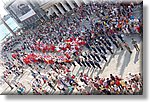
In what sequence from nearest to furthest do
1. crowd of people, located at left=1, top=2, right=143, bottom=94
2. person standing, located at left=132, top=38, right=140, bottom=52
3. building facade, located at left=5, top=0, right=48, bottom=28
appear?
person standing, located at left=132, top=38, right=140, bottom=52 → crowd of people, located at left=1, top=2, right=143, bottom=94 → building facade, located at left=5, top=0, right=48, bottom=28

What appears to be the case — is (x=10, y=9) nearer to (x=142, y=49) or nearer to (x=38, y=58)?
(x=38, y=58)

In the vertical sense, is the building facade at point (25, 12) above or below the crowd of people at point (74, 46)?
above

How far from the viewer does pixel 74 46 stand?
10.0 metres

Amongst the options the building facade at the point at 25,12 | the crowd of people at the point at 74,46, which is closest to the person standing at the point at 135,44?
the crowd of people at the point at 74,46

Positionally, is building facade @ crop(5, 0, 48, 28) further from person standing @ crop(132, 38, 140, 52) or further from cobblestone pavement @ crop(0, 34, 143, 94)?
person standing @ crop(132, 38, 140, 52)

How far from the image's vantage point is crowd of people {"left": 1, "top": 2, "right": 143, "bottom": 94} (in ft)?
31.3

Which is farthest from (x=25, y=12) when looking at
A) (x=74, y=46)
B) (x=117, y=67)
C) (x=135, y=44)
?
(x=135, y=44)

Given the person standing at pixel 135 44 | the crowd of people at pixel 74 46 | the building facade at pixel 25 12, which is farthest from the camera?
the building facade at pixel 25 12

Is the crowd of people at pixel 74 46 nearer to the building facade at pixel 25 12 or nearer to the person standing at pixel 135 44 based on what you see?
the person standing at pixel 135 44

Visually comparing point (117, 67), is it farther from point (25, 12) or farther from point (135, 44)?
point (25, 12)

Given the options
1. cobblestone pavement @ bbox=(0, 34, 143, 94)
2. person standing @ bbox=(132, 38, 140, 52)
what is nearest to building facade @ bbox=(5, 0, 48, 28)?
cobblestone pavement @ bbox=(0, 34, 143, 94)

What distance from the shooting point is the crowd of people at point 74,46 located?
955 cm

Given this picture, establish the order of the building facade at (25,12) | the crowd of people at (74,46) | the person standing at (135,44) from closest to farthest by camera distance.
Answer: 1. the person standing at (135,44)
2. the crowd of people at (74,46)
3. the building facade at (25,12)

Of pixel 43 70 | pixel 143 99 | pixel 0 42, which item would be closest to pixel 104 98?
pixel 143 99
